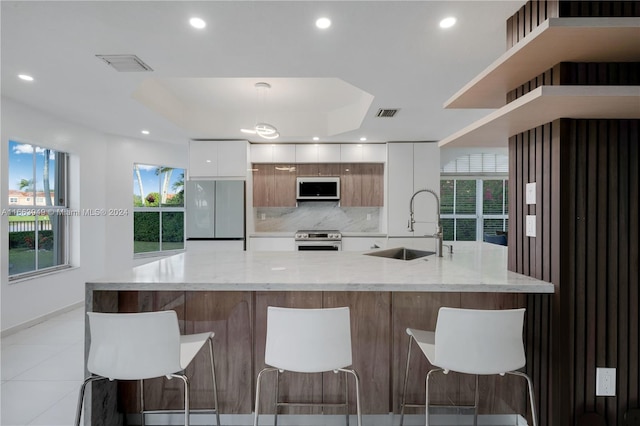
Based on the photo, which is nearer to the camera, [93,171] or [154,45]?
[154,45]

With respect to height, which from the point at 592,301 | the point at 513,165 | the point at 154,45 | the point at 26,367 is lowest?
the point at 26,367

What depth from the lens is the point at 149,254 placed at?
5.55 meters

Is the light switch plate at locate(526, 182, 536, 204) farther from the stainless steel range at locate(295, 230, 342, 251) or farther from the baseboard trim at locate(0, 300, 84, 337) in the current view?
the baseboard trim at locate(0, 300, 84, 337)

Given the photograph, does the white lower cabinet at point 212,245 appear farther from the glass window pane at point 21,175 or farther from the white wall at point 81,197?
the glass window pane at point 21,175

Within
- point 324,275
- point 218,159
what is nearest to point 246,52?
point 324,275

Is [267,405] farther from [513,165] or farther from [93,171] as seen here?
[93,171]

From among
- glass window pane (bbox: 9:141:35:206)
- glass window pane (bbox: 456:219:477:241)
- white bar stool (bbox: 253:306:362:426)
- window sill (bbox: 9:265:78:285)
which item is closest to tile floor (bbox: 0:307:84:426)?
window sill (bbox: 9:265:78:285)

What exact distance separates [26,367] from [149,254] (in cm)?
301

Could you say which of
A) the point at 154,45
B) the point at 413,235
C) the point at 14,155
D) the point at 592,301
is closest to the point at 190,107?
the point at 14,155

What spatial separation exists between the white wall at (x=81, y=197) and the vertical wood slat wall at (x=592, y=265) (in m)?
4.75

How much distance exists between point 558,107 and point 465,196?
5248 millimetres

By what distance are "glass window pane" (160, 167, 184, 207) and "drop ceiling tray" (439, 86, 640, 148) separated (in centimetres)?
523

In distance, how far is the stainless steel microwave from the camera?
5.27 meters

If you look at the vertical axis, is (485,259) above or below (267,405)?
above
